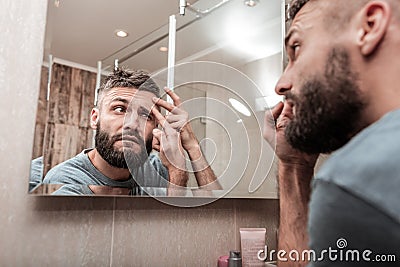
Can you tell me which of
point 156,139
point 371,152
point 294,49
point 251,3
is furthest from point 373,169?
point 251,3

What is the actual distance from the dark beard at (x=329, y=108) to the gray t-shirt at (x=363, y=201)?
0.23 m

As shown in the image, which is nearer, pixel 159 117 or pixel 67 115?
pixel 67 115

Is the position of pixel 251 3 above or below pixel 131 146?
above

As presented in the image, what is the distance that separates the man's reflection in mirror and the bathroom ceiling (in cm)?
7

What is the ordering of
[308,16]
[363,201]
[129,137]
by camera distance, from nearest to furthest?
[363,201] < [308,16] < [129,137]

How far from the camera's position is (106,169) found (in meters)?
0.95

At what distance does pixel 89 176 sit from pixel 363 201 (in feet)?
2.27

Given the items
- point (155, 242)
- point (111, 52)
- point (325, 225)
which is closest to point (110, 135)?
point (111, 52)

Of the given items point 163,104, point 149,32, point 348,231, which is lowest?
point 348,231

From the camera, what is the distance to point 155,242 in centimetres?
103

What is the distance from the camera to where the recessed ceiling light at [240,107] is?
1.18m

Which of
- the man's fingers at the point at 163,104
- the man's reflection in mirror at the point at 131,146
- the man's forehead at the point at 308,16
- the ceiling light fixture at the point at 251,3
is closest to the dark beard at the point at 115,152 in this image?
the man's reflection in mirror at the point at 131,146

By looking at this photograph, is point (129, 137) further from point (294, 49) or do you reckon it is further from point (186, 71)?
point (294, 49)

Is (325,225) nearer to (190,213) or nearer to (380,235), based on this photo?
(380,235)
